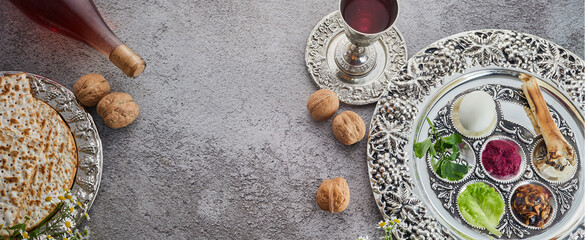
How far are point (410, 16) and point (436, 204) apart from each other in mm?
427

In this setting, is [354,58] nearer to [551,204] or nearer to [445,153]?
[445,153]

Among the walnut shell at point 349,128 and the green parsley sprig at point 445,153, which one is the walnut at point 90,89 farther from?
the green parsley sprig at point 445,153

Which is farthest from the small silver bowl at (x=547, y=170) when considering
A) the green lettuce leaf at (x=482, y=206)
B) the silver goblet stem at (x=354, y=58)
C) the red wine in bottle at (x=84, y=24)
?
the red wine in bottle at (x=84, y=24)

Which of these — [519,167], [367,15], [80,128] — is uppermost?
[367,15]

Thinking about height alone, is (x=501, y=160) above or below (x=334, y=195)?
above

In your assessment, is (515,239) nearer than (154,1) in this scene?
Yes

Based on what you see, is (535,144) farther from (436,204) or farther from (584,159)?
(436,204)

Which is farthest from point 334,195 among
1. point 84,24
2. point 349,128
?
point 84,24

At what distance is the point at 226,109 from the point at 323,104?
218 millimetres

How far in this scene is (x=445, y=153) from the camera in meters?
0.93

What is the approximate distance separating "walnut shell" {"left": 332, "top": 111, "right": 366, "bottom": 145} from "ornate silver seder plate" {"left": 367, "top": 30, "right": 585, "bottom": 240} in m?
0.02

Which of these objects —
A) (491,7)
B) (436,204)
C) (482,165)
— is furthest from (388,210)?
(491,7)

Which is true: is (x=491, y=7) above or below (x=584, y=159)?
above

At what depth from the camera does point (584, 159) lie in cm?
95
